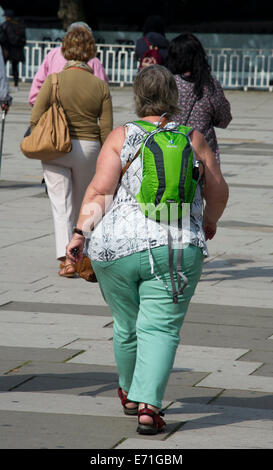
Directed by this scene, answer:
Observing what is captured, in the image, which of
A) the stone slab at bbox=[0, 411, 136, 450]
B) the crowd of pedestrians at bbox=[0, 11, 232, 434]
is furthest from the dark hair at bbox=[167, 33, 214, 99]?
the stone slab at bbox=[0, 411, 136, 450]

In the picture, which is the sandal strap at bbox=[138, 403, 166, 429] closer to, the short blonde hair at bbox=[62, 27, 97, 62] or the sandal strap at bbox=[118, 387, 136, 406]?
the sandal strap at bbox=[118, 387, 136, 406]

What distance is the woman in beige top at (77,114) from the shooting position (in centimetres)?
778

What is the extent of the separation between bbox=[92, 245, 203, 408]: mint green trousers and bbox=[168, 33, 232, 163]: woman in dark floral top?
332 cm

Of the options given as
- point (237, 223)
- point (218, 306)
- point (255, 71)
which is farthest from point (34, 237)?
point (255, 71)

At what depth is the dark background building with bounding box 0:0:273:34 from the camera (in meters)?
47.2

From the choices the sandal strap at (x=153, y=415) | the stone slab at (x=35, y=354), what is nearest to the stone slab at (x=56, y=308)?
the stone slab at (x=35, y=354)

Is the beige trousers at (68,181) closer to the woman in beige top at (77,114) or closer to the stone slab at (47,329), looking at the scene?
the woman in beige top at (77,114)

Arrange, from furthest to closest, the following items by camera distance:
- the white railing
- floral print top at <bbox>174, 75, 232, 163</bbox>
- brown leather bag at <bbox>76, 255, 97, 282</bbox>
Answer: the white railing < floral print top at <bbox>174, 75, 232, 163</bbox> < brown leather bag at <bbox>76, 255, 97, 282</bbox>

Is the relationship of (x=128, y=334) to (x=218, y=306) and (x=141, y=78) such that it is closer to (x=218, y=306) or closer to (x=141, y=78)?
(x=141, y=78)

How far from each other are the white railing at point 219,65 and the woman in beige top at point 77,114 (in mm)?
20451

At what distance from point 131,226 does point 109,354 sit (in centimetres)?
138

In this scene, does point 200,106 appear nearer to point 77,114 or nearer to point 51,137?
point 77,114
